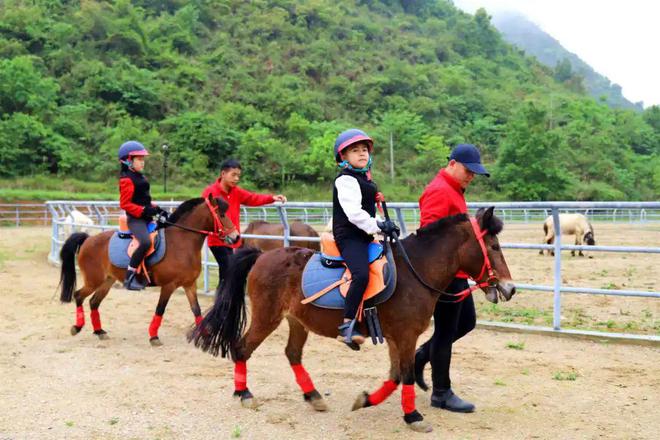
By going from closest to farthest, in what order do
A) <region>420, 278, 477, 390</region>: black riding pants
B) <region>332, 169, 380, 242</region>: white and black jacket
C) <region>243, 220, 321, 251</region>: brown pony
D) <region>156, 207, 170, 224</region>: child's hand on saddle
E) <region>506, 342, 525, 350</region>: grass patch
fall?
<region>332, 169, 380, 242</region>: white and black jacket, <region>420, 278, 477, 390</region>: black riding pants, <region>506, 342, 525, 350</region>: grass patch, <region>156, 207, 170, 224</region>: child's hand on saddle, <region>243, 220, 321, 251</region>: brown pony

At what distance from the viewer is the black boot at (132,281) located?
6.75 meters

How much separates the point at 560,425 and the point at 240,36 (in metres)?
76.3

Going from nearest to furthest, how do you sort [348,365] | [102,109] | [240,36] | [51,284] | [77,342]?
1. [348,365]
2. [77,342]
3. [51,284]
4. [102,109]
5. [240,36]

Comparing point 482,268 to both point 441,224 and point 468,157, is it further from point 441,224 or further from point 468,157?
point 468,157

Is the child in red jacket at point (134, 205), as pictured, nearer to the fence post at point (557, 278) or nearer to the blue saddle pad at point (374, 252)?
the blue saddle pad at point (374, 252)

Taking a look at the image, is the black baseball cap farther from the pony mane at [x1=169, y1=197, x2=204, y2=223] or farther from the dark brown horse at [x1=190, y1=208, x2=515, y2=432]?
the pony mane at [x1=169, y1=197, x2=204, y2=223]

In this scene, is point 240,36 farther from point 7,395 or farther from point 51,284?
point 7,395

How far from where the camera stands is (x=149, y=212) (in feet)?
22.6

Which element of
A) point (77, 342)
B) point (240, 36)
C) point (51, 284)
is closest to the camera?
point (77, 342)

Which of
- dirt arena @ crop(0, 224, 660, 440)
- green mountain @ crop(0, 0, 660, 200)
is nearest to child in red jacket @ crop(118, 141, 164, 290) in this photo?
dirt arena @ crop(0, 224, 660, 440)

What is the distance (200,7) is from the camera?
7794cm

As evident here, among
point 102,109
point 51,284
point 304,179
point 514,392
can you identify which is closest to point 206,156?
point 304,179

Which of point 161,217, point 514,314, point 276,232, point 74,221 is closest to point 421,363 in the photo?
point 161,217

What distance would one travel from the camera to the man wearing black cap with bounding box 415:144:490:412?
13.9 ft
